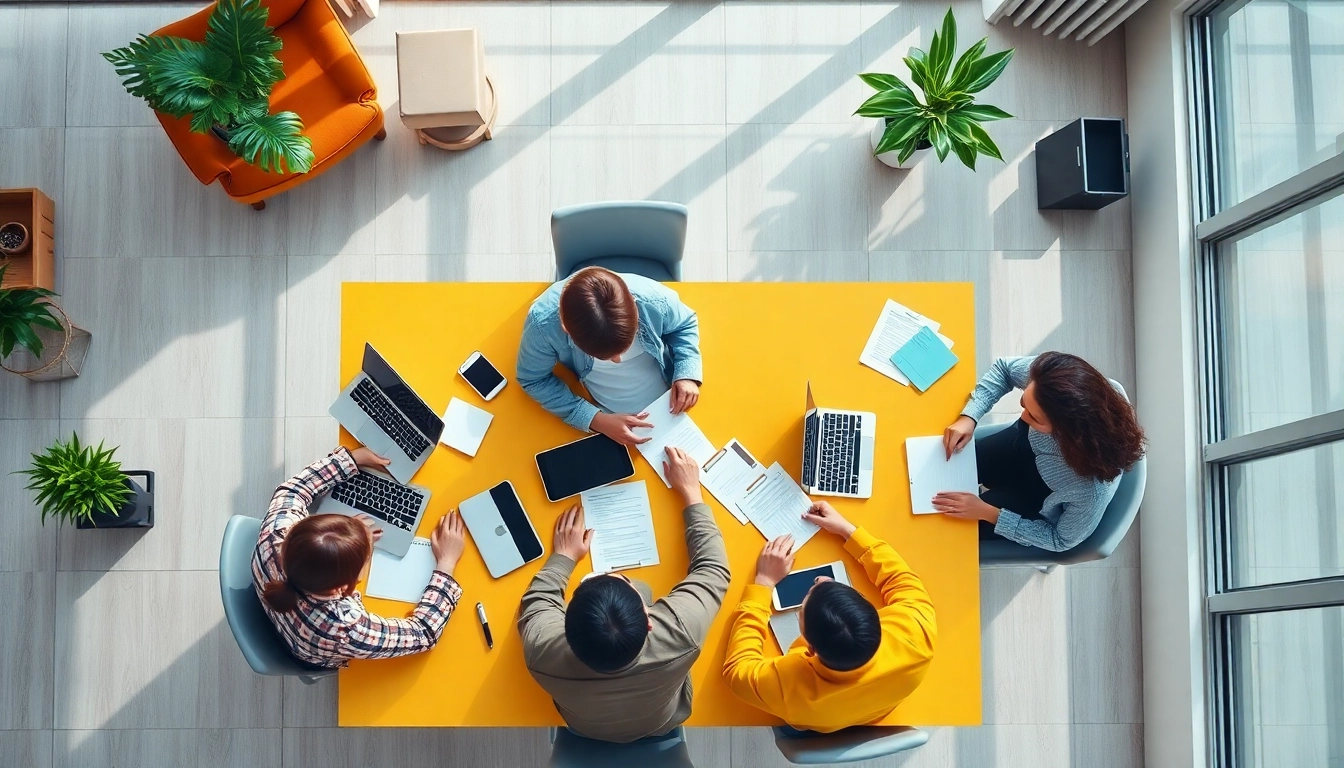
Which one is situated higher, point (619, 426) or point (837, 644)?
point (619, 426)

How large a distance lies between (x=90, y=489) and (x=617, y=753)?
2087 mm

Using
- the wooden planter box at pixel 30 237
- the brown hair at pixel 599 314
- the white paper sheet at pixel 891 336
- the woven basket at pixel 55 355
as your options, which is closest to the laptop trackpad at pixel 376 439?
the brown hair at pixel 599 314

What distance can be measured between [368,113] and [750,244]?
1.56 meters

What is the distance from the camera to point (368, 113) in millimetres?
3076

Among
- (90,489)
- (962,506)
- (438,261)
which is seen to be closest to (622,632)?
(962,506)

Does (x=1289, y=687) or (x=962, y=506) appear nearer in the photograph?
(x=962, y=506)

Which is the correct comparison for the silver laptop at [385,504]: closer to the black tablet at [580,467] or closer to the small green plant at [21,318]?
the black tablet at [580,467]

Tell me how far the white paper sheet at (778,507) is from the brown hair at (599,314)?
600 millimetres

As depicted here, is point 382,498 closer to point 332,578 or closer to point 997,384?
point 332,578

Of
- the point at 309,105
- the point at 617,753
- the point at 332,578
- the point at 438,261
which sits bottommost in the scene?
the point at 617,753

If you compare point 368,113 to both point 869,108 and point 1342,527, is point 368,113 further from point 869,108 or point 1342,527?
point 1342,527

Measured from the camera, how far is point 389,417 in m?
2.34

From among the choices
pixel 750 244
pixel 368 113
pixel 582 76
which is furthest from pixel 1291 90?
pixel 368 113

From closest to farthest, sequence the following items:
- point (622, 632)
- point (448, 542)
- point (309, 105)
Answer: point (622, 632) < point (448, 542) < point (309, 105)
